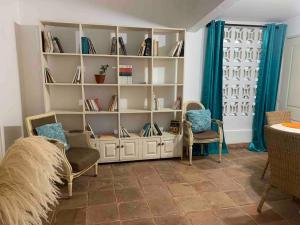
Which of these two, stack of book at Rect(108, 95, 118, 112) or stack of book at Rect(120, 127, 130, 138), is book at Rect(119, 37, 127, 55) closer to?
stack of book at Rect(108, 95, 118, 112)

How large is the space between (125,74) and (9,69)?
149 centimetres

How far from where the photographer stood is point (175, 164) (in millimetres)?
3508

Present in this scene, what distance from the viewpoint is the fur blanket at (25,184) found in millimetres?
744

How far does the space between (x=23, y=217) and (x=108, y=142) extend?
2581 mm

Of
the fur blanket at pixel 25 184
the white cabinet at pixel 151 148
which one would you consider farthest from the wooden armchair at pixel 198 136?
the fur blanket at pixel 25 184

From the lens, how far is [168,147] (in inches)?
141

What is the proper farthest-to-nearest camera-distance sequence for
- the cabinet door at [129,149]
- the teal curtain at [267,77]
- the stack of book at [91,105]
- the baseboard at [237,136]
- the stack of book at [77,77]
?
the baseboard at [237,136], the teal curtain at [267,77], the cabinet door at [129,149], the stack of book at [91,105], the stack of book at [77,77]

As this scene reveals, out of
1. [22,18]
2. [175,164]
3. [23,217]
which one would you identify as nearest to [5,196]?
[23,217]

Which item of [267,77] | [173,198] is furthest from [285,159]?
[267,77]

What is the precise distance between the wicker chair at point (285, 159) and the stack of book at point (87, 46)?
2443 mm

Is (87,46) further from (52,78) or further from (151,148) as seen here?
(151,148)

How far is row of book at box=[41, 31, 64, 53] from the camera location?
3.02 meters

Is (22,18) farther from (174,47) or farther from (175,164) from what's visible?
(175,164)

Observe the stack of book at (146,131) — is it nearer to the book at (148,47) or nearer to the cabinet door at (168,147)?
the cabinet door at (168,147)
